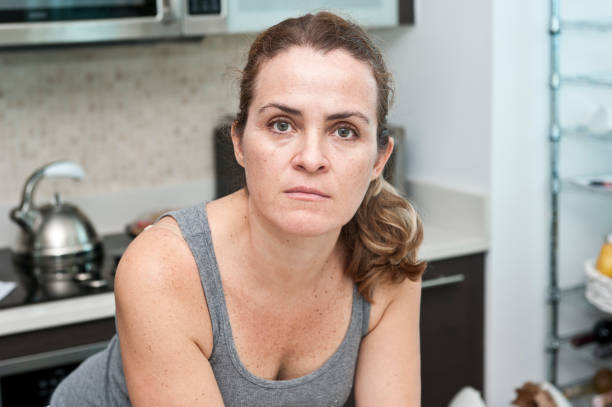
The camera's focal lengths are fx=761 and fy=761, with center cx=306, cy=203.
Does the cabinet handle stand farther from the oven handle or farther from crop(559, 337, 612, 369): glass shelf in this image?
the oven handle

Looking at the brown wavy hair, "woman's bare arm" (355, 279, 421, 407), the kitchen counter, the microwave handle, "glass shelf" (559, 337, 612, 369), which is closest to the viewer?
the brown wavy hair

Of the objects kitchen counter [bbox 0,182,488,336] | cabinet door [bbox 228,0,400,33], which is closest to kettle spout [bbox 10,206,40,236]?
kitchen counter [bbox 0,182,488,336]

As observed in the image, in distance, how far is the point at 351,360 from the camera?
1.32 metres

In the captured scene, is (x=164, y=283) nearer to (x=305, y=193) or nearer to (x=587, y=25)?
(x=305, y=193)

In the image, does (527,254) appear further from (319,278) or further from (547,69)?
(319,278)

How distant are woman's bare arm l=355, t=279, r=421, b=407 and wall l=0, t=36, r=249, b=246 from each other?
49.4 inches

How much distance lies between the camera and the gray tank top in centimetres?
119

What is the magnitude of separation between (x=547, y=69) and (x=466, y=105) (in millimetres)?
244

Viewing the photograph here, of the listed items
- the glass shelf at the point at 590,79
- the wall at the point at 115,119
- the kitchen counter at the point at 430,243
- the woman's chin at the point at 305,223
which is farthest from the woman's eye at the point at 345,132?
the wall at the point at 115,119

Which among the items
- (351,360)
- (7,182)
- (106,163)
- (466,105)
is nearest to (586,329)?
(466,105)

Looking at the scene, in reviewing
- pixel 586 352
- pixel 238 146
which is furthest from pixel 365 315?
pixel 586 352

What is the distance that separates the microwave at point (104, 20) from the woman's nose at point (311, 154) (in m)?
1.07

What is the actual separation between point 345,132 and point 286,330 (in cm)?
40

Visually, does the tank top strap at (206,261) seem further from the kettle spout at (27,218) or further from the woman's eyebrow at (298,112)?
the kettle spout at (27,218)
